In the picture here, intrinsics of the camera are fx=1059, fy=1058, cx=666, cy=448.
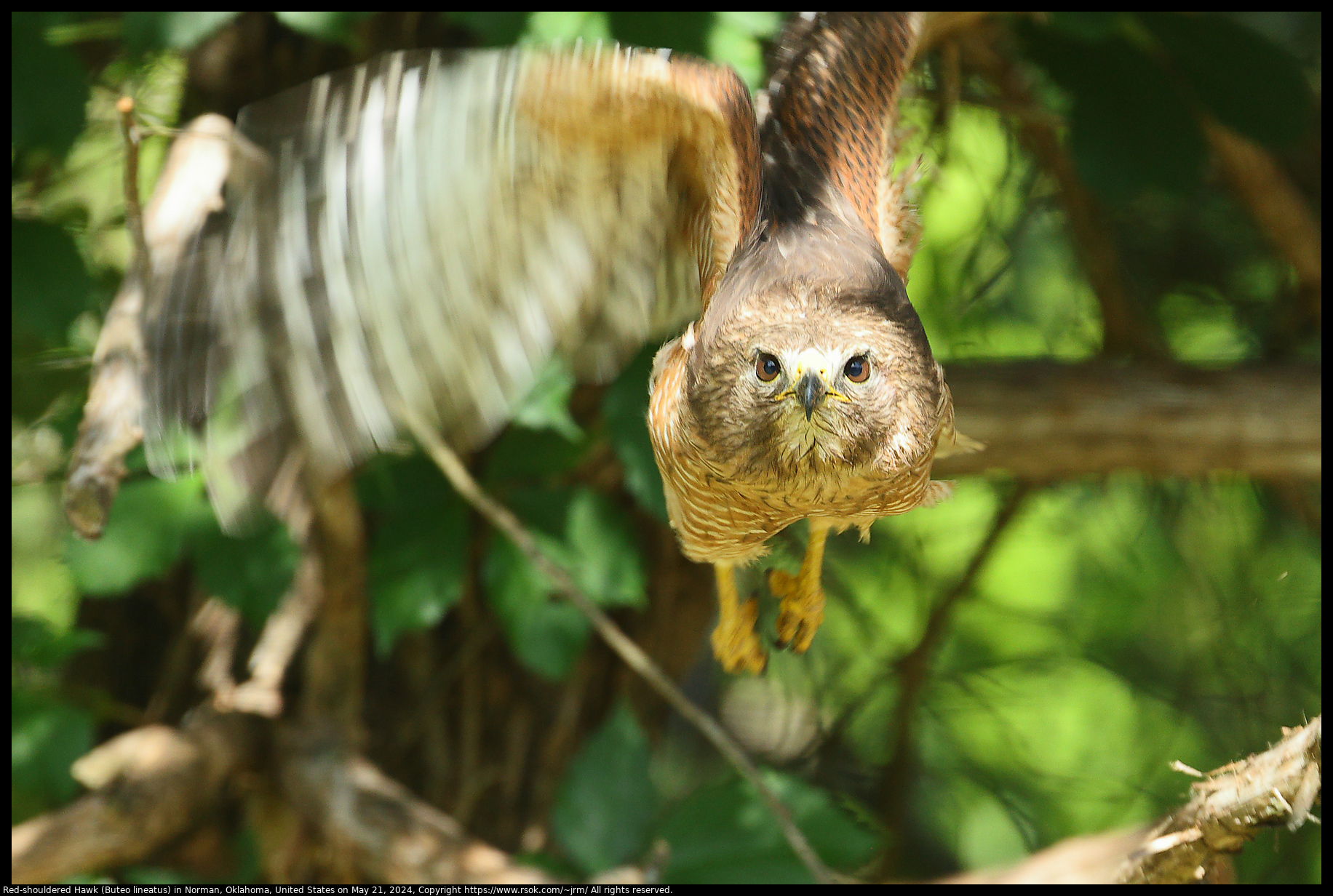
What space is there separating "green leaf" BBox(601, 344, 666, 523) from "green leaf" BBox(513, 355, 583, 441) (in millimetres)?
136

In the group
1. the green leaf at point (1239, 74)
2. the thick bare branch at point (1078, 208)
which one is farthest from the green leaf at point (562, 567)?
the green leaf at point (1239, 74)

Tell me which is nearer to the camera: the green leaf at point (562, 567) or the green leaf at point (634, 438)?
the green leaf at point (634, 438)

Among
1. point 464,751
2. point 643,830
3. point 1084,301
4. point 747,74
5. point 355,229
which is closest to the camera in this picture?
point 355,229

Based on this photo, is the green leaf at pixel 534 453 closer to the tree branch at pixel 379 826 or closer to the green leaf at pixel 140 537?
the green leaf at pixel 140 537

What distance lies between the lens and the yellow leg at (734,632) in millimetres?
1871

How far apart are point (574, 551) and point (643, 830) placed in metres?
0.65

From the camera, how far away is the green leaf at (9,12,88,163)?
226 centimetres

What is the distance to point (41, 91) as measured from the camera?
2.28 m

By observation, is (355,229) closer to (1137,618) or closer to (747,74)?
(747,74)

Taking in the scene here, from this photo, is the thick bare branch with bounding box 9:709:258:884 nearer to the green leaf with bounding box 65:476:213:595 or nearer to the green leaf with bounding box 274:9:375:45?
the green leaf with bounding box 65:476:213:595

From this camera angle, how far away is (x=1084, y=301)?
364cm

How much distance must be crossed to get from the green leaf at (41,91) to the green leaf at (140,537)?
63 cm

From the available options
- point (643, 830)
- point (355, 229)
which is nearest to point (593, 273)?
point (355, 229)

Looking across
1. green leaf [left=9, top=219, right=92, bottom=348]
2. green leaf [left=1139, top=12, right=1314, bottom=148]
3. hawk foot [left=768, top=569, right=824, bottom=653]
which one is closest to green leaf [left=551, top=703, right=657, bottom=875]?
hawk foot [left=768, top=569, right=824, bottom=653]
